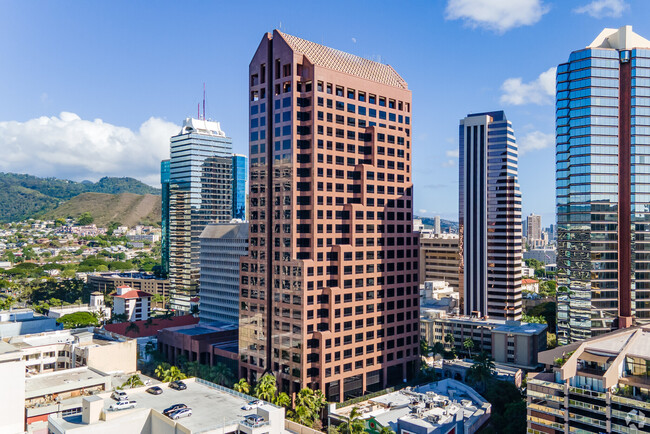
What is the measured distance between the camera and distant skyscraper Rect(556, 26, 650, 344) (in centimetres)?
11444

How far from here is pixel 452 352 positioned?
153 m

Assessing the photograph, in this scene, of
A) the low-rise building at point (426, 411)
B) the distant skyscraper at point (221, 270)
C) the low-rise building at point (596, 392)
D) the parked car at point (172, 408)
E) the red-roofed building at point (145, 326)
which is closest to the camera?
the parked car at point (172, 408)

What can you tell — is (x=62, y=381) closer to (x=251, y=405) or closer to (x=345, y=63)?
(x=251, y=405)

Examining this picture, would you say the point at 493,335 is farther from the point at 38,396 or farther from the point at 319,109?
the point at 38,396

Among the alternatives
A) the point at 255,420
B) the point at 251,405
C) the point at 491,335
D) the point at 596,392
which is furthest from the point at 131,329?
the point at 596,392

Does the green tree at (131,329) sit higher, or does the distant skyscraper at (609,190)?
the distant skyscraper at (609,190)

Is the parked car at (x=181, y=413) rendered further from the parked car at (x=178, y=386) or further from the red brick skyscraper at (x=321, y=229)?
the red brick skyscraper at (x=321, y=229)

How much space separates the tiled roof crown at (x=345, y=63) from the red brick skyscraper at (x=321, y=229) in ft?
1.29

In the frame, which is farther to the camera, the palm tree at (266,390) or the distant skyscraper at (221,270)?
the distant skyscraper at (221,270)

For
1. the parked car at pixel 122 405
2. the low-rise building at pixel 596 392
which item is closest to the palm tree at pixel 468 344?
the low-rise building at pixel 596 392

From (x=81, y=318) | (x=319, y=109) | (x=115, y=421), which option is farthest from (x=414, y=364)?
Result: (x=81, y=318)

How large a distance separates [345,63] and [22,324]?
362 ft

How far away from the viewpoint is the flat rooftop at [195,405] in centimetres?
6384

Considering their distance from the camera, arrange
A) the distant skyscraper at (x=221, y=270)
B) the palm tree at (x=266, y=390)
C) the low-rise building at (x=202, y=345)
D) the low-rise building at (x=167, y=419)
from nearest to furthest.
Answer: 1. the low-rise building at (x=167, y=419)
2. the palm tree at (x=266, y=390)
3. the low-rise building at (x=202, y=345)
4. the distant skyscraper at (x=221, y=270)
